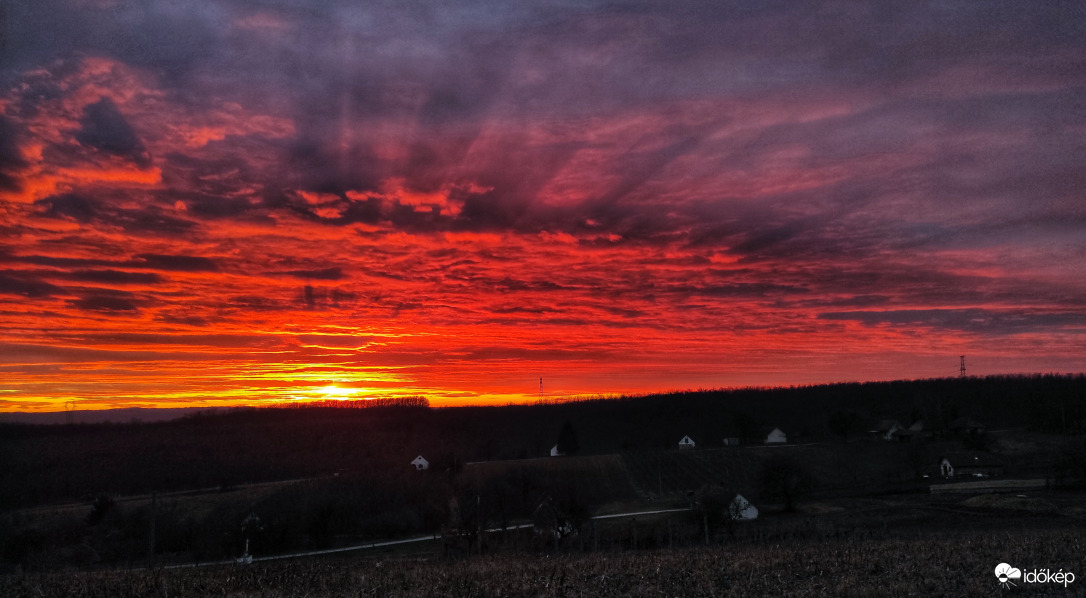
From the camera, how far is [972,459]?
89.1 meters

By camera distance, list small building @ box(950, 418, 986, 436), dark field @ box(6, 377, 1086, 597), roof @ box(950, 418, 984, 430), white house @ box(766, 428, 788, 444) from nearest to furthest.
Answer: dark field @ box(6, 377, 1086, 597) → small building @ box(950, 418, 986, 436) → roof @ box(950, 418, 984, 430) → white house @ box(766, 428, 788, 444)

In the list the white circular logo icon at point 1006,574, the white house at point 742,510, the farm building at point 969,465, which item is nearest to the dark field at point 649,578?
the white circular logo icon at point 1006,574

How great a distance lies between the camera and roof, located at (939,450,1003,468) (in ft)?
285

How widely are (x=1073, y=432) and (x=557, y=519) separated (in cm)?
10644

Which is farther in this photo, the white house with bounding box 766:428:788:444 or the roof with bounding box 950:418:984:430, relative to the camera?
the white house with bounding box 766:428:788:444

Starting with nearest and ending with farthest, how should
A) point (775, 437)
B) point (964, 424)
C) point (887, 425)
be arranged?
point (964, 424)
point (887, 425)
point (775, 437)

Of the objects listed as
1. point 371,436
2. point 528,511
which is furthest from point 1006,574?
point 371,436

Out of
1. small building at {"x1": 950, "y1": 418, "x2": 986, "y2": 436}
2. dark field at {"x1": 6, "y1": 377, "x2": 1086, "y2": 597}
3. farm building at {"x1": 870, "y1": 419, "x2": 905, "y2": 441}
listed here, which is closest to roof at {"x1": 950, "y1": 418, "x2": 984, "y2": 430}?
small building at {"x1": 950, "y1": 418, "x2": 986, "y2": 436}

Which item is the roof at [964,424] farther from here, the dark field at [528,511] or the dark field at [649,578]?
the dark field at [649,578]

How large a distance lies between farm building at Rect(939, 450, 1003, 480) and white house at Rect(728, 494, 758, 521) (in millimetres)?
37055

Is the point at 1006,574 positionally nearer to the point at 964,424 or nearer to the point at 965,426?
the point at 965,426

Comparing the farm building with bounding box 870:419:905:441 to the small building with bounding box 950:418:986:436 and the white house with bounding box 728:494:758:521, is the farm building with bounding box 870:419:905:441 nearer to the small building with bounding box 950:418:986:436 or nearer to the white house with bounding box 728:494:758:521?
the small building with bounding box 950:418:986:436

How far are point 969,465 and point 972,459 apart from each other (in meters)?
3.41

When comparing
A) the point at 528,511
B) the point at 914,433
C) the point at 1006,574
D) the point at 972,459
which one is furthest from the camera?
the point at 914,433
